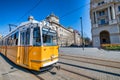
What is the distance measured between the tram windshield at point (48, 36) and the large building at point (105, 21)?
3025 cm

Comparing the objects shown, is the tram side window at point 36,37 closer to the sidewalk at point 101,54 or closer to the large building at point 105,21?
the sidewalk at point 101,54

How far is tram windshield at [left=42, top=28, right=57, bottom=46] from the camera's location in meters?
5.84

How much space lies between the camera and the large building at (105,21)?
3121 cm

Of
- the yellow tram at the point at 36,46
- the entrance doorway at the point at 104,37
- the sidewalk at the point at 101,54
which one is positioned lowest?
the sidewalk at the point at 101,54

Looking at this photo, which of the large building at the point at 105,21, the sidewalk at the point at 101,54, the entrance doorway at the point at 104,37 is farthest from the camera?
the entrance doorway at the point at 104,37

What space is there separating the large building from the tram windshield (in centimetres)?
3025

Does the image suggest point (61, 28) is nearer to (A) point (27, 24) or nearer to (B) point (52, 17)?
(B) point (52, 17)

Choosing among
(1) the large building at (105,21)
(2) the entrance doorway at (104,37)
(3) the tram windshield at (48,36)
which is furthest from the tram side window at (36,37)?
(2) the entrance doorway at (104,37)

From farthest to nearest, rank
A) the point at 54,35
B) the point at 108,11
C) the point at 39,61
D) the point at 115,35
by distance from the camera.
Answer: the point at 108,11 → the point at 115,35 → the point at 54,35 → the point at 39,61

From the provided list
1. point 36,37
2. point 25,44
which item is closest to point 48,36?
point 36,37

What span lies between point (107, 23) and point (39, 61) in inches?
1361

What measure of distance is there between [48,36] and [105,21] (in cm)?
3527

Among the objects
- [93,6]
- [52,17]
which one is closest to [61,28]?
[52,17]

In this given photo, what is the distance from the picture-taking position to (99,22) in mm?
37312
